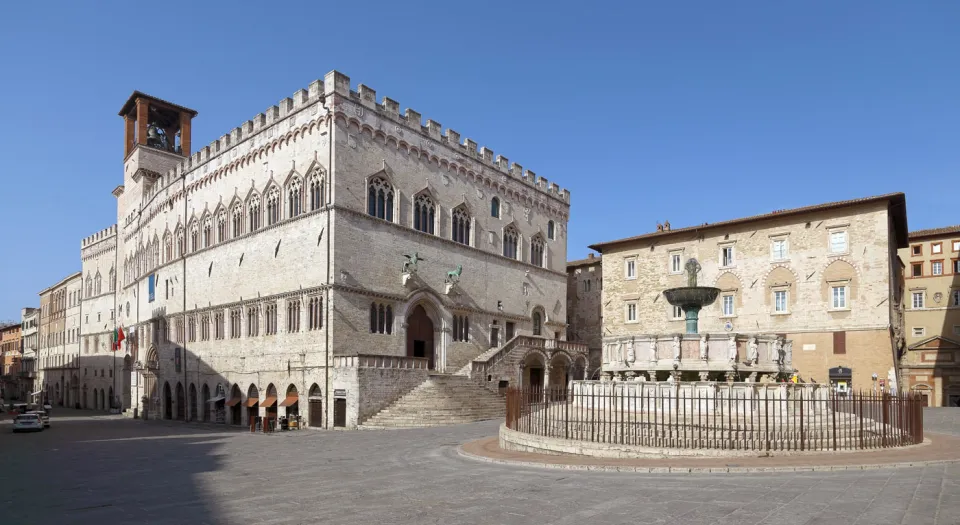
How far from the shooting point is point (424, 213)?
125 ft

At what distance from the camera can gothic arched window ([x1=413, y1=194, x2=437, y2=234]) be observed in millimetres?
37469

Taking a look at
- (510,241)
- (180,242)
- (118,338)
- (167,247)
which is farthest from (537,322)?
(118,338)

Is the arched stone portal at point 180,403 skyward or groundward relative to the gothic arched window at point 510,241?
groundward

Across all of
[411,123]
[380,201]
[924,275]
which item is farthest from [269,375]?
[924,275]

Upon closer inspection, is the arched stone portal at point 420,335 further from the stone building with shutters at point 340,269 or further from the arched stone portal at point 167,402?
the arched stone portal at point 167,402

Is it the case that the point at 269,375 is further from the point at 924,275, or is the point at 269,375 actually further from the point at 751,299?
the point at 924,275

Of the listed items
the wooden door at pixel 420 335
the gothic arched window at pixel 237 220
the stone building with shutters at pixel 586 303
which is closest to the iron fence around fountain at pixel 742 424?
the wooden door at pixel 420 335

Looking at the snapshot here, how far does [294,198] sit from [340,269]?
212 inches

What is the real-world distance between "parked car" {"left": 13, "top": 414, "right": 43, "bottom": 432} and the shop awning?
13.1 m

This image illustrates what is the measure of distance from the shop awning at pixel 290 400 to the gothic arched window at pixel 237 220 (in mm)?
10474

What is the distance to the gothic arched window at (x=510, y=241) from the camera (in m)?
44.2

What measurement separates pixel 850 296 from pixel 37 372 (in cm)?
8853

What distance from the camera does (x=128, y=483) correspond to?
14.6 m

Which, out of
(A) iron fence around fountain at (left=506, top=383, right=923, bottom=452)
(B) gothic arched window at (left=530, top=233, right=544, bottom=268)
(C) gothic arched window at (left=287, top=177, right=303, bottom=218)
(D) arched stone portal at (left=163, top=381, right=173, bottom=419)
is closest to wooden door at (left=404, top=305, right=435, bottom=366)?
(C) gothic arched window at (left=287, top=177, right=303, bottom=218)
